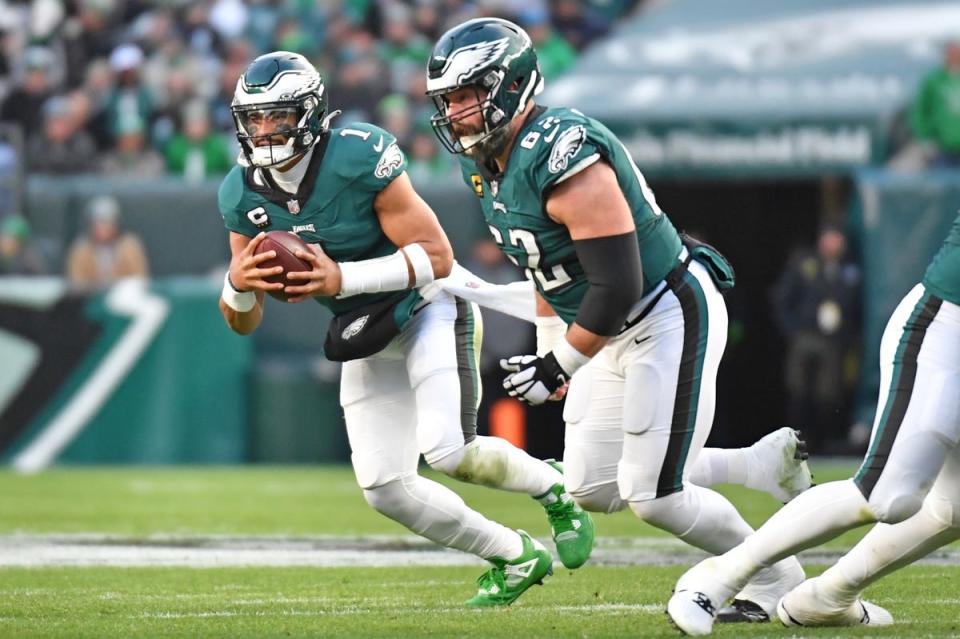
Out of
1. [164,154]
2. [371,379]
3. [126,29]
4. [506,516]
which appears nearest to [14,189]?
[164,154]

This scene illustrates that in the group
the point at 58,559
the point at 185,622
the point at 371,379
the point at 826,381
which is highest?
the point at 371,379

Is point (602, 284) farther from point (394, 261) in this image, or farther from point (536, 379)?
point (394, 261)

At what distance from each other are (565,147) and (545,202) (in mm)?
159

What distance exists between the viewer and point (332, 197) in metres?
5.09

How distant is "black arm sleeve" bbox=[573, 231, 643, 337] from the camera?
433cm

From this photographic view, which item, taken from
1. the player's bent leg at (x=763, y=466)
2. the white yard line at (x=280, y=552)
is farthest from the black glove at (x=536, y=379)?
the white yard line at (x=280, y=552)

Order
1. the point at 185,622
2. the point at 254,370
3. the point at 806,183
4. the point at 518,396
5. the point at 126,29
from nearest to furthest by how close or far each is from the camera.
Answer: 1. the point at 518,396
2. the point at 185,622
3. the point at 254,370
4. the point at 806,183
5. the point at 126,29

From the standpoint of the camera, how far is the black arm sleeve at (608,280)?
14.2 feet

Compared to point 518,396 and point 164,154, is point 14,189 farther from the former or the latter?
point 518,396

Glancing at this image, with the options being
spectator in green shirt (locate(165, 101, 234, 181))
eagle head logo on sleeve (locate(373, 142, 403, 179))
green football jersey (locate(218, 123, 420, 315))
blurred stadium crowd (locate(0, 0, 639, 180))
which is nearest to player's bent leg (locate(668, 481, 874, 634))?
green football jersey (locate(218, 123, 420, 315))

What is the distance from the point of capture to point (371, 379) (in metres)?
5.24

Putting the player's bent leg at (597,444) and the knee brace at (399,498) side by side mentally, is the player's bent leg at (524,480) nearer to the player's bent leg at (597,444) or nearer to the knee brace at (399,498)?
the knee brace at (399,498)

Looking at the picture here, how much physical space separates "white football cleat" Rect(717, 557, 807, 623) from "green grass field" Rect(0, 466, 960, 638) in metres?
0.13

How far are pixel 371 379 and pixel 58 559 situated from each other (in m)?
1.90
